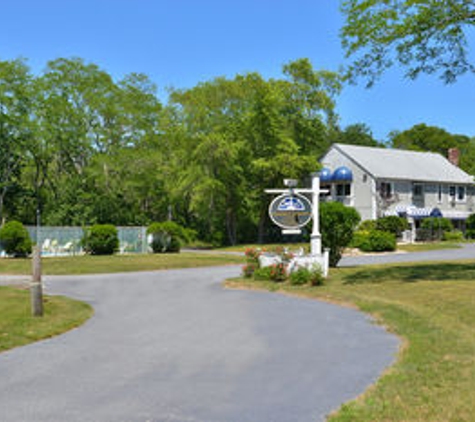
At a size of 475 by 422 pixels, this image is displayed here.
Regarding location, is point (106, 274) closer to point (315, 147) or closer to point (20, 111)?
point (20, 111)

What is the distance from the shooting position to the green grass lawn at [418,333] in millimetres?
5465

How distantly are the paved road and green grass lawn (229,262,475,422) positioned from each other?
0.37 m

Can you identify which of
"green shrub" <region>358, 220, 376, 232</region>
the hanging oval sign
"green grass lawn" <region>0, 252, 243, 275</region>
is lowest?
"green grass lawn" <region>0, 252, 243, 275</region>

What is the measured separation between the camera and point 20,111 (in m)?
51.4

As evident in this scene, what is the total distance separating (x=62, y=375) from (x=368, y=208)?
43.3 meters

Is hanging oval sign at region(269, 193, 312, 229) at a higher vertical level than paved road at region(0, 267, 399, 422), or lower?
higher

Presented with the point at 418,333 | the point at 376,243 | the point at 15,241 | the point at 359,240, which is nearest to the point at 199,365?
the point at 418,333

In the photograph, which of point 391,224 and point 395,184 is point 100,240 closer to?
point 391,224

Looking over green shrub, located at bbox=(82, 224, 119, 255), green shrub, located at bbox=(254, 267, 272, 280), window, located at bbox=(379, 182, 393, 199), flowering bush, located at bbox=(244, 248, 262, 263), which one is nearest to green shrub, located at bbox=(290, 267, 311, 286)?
green shrub, located at bbox=(254, 267, 272, 280)

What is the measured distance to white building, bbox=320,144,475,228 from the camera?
4853 centimetres

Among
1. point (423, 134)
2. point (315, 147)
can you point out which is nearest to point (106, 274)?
point (315, 147)

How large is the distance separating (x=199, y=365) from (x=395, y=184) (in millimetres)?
44657

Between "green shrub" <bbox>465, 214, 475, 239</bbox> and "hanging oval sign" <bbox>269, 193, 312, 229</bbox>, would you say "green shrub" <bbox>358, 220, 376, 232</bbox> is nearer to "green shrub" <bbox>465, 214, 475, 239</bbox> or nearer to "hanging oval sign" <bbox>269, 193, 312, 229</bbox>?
"green shrub" <bbox>465, 214, 475, 239</bbox>

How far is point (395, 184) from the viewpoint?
163ft
